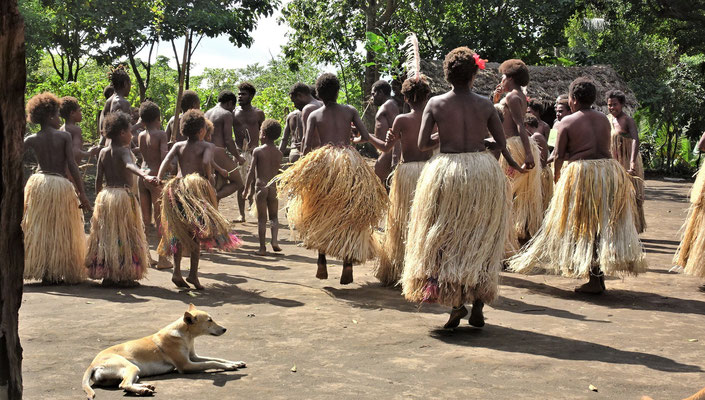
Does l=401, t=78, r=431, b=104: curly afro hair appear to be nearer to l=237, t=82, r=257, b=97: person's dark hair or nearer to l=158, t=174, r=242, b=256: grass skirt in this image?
l=158, t=174, r=242, b=256: grass skirt

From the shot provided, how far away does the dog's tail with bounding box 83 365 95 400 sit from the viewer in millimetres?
3693

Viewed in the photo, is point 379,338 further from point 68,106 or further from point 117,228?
point 68,106

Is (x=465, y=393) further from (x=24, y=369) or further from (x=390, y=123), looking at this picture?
(x=390, y=123)

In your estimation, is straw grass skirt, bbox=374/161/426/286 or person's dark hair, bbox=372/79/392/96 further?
person's dark hair, bbox=372/79/392/96

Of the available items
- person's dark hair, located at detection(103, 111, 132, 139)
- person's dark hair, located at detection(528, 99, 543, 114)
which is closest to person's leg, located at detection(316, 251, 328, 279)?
person's dark hair, located at detection(103, 111, 132, 139)

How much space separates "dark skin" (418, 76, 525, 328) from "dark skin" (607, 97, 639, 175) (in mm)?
3815

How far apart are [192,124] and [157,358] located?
118 inches

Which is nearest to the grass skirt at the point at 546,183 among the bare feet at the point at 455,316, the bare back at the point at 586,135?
the bare back at the point at 586,135

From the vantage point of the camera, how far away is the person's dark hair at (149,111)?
8.30 meters

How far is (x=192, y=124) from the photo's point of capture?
676cm

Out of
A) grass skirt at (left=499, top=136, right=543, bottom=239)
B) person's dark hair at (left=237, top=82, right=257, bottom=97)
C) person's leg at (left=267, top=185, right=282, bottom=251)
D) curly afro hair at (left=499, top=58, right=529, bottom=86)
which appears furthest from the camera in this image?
person's dark hair at (left=237, top=82, right=257, bottom=97)

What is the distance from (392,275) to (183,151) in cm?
208

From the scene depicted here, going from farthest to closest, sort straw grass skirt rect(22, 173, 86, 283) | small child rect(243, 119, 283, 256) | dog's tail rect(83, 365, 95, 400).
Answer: small child rect(243, 119, 283, 256) → straw grass skirt rect(22, 173, 86, 283) → dog's tail rect(83, 365, 95, 400)

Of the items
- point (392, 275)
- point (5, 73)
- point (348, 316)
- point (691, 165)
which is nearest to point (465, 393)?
point (348, 316)
